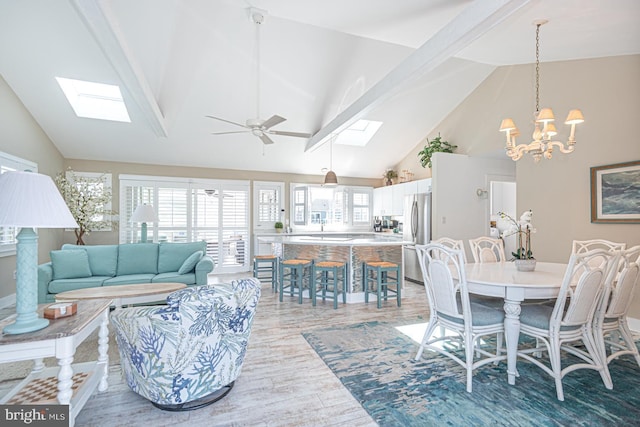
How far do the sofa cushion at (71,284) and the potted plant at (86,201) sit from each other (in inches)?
71.8

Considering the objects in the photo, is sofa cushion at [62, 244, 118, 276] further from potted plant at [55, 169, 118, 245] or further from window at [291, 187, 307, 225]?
window at [291, 187, 307, 225]

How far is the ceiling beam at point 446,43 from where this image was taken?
246 centimetres

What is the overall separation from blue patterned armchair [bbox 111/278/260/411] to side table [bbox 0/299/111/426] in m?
0.22

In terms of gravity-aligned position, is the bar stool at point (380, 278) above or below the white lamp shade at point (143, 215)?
below

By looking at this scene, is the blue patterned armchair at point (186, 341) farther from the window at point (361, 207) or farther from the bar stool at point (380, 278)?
the window at point (361, 207)

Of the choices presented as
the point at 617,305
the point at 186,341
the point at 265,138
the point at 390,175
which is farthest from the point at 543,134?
the point at 390,175

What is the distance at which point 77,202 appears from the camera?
19.3 ft

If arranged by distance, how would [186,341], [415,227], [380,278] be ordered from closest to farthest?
[186,341] < [380,278] < [415,227]

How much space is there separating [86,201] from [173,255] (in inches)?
94.2

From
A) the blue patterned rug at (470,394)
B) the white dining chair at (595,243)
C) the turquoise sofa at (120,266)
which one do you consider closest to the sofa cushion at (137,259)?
the turquoise sofa at (120,266)

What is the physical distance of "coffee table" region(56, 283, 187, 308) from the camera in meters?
3.36

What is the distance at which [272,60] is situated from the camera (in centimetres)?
504

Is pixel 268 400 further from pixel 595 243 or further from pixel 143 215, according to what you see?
pixel 143 215

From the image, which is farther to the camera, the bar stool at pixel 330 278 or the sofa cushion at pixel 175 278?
the bar stool at pixel 330 278
